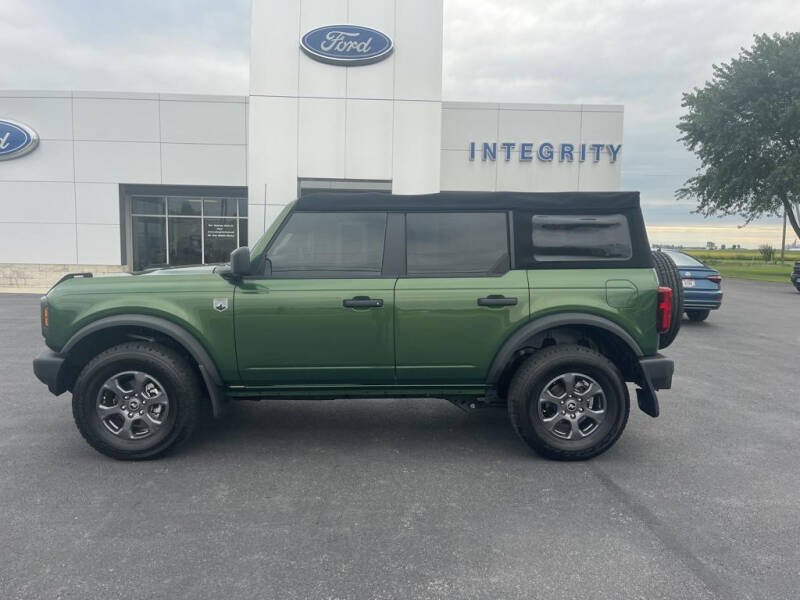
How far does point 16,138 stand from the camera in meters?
17.2

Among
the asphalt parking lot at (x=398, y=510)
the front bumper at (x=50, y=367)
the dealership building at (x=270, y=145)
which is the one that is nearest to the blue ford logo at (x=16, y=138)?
the dealership building at (x=270, y=145)

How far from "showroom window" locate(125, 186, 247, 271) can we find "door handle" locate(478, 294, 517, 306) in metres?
16.5

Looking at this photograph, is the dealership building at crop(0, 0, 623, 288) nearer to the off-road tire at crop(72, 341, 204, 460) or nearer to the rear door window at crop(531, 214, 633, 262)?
the rear door window at crop(531, 214, 633, 262)

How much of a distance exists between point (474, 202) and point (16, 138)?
1859 cm

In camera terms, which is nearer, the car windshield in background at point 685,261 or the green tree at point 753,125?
the car windshield in background at point 685,261

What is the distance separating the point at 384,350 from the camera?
403 centimetres

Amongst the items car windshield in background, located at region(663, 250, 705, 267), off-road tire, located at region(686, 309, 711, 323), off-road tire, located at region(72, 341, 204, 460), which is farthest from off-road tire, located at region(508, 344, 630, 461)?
off-road tire, located at region(686, 309, 711, 323)

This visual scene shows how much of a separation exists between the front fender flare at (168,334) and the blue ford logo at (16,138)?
17.0 metres

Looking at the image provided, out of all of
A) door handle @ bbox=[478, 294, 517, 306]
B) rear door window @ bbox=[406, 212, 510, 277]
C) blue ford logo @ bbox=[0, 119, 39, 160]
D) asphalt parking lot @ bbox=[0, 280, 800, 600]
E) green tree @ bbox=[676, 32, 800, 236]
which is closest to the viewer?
asphalt parking lot @ bbox=[0, 280, 800, 600]

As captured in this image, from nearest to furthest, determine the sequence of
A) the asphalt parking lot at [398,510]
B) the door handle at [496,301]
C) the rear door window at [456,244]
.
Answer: the asphalt parking lot at [398,510]
the door handle at [496,301]
the rear door window at [456,244]

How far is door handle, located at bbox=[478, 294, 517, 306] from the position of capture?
13.1 feet

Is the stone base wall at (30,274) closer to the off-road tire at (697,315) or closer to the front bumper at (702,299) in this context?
the front bumper at (702,299)

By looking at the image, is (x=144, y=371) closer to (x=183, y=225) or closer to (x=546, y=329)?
(x=546, y=329)

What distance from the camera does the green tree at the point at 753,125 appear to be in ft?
85.8
